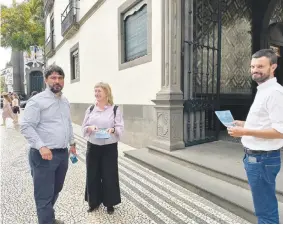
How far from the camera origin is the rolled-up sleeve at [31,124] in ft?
8.15

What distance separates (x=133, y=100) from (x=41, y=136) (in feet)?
14.8

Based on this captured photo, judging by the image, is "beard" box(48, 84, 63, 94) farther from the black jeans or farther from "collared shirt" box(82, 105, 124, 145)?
the black jeans

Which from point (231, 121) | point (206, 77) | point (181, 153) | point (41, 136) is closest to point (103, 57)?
point (206, 77)

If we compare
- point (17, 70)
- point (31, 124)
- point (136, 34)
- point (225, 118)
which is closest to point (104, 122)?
point (31, 124)

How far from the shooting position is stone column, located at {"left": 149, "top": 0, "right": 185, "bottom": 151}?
513cm

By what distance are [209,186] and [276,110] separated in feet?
6.65

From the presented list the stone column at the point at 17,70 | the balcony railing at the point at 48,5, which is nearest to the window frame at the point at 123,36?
the balcony railing at the point at 48,5

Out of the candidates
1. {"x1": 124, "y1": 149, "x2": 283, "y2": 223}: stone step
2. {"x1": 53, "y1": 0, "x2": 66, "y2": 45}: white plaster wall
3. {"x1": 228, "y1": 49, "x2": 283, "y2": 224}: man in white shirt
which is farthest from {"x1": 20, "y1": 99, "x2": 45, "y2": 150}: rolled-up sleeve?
{"x1": 53, "y1": 0, "x2": 66, "y2": 45}: white plaster wall

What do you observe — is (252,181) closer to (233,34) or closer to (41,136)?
(41,136)

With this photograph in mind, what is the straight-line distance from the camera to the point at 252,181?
6.81 ft

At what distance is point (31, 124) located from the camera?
2.53 meters

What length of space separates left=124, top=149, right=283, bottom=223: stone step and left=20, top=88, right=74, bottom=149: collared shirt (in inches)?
79.4

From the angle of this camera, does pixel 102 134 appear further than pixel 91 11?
No

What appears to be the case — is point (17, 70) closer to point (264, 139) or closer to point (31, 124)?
point (31, 124)
